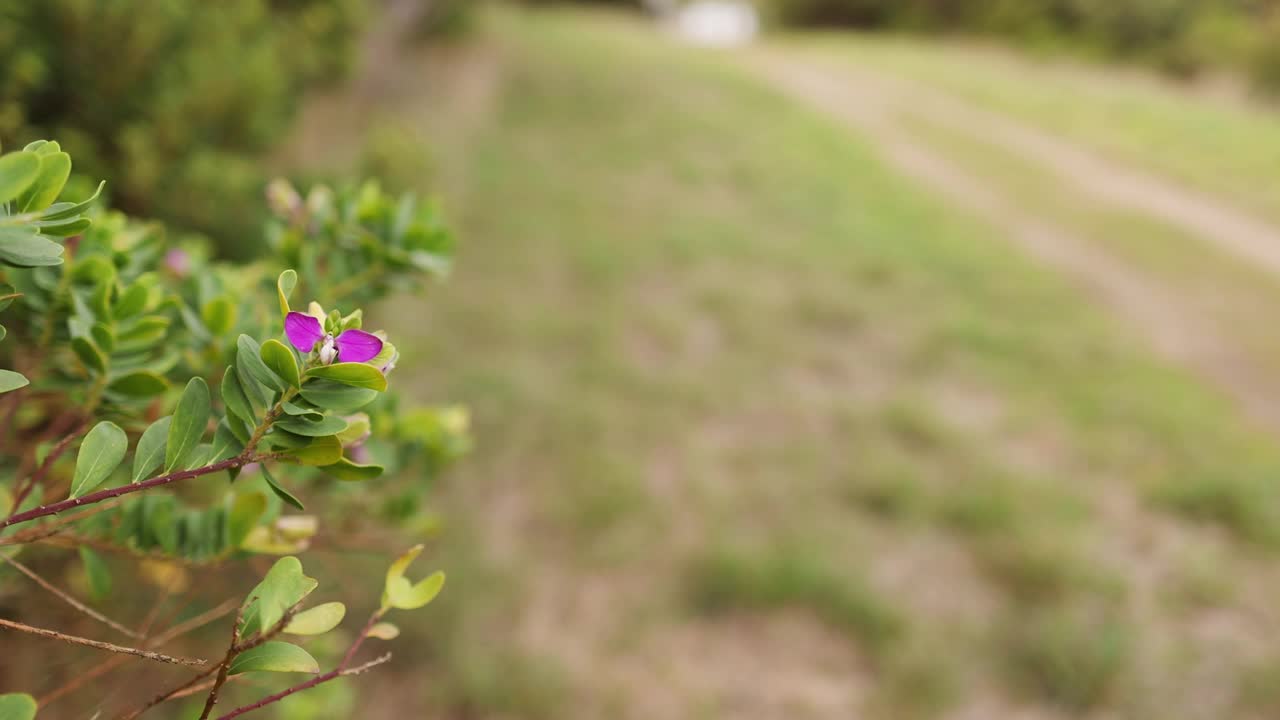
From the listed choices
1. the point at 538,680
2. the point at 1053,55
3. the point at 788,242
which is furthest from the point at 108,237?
the point at 1053,55

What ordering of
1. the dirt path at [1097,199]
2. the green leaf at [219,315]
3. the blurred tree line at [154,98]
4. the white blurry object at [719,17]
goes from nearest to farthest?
1. the green leaf at [219,315]
2. the blurred tree line at [154,98]
3. the dirt path at [1097,199]
4. the white blurry object at [719,17]

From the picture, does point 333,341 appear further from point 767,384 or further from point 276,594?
point 767,384

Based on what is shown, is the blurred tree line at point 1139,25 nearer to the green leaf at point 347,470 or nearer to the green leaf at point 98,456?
the green leaf at point 347,470

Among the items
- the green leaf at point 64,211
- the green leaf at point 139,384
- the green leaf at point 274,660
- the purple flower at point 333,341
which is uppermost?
the green leaf at point 64,211

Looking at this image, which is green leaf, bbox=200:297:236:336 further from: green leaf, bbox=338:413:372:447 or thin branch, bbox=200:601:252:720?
Answer: thin branch, bbox=200:601:252:720

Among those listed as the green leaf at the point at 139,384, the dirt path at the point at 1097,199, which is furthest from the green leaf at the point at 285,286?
the dirt path at the point at 1097,199
